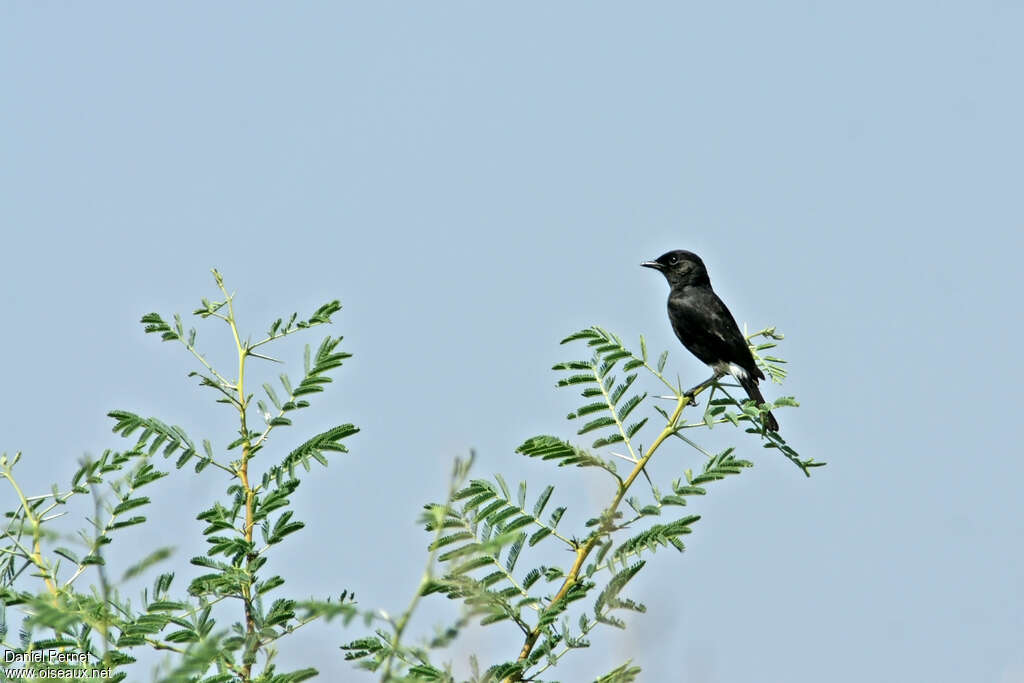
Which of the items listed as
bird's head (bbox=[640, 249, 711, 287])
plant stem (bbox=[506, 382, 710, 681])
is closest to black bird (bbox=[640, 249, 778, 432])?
bird's head (bbox=[640, 249, 711, 287])

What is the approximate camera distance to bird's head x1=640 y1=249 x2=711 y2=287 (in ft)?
36.7

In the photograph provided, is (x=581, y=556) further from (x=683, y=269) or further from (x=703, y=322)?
(x=683, y=269)

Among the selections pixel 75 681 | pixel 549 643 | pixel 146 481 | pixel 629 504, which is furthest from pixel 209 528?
pixel 629 504

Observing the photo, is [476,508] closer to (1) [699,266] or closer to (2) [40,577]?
(2) [40,577]

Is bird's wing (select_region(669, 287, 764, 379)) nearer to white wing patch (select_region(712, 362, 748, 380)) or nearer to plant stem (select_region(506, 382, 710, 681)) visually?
white wing patch (select_region(712, 362, 748, 380))

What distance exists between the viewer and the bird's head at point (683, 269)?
11172mm

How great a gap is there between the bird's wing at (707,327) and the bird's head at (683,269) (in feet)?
0.60

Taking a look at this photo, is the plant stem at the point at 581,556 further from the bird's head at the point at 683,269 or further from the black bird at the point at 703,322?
the bird's head at the point at 683,269

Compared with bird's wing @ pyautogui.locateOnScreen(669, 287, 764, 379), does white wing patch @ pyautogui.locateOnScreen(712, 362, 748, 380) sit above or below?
below

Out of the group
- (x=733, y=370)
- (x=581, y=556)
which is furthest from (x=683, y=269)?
(x=581, y=556)

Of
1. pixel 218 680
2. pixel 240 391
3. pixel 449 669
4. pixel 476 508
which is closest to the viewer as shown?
pixel 449 669

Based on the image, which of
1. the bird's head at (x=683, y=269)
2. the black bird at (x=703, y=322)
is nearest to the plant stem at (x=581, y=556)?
the black bird at (x=703, y=322)

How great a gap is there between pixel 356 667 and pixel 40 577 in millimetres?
973

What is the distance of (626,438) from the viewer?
176 inches
